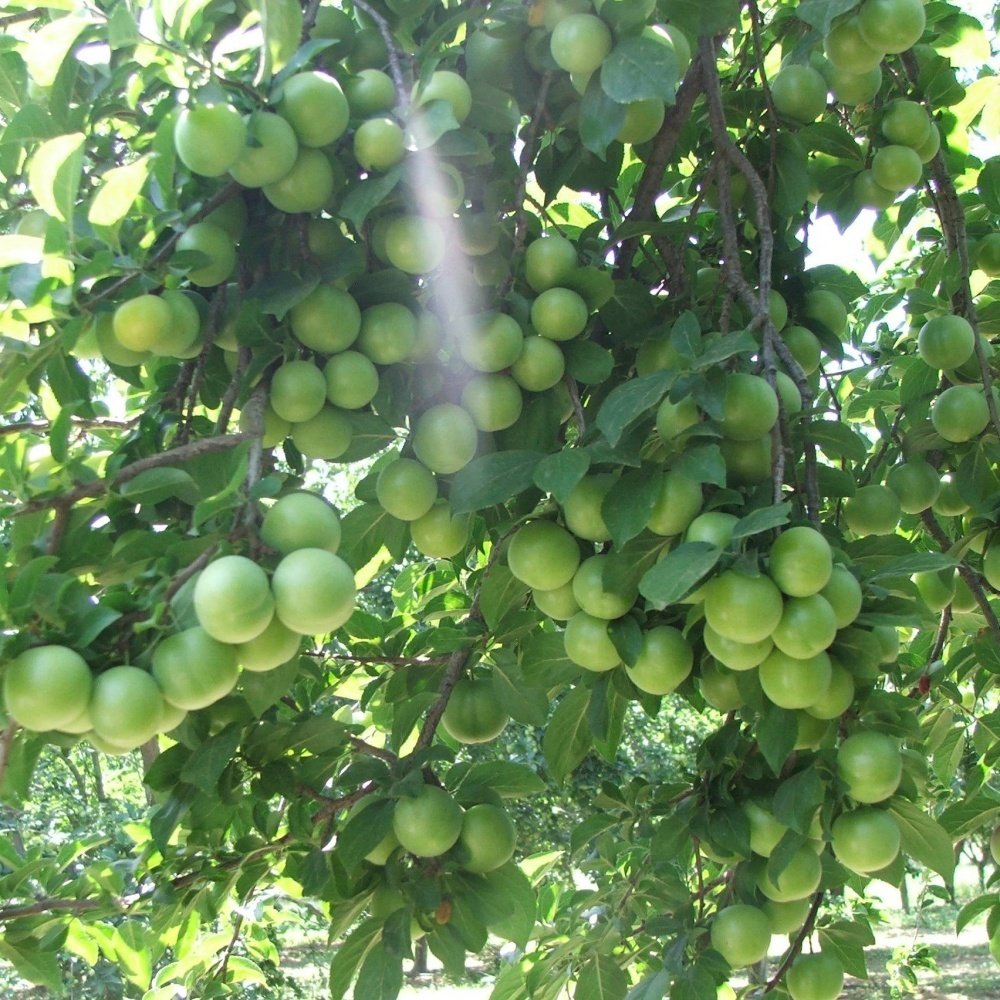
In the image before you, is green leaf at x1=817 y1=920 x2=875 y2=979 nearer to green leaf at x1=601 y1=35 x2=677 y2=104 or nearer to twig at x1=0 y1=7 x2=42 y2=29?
green leaf at x1=601 y1=35 x2=677 y2=104

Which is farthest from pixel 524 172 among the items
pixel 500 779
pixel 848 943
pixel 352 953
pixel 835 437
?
pixel 848 943

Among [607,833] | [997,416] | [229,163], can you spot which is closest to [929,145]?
[997,416]

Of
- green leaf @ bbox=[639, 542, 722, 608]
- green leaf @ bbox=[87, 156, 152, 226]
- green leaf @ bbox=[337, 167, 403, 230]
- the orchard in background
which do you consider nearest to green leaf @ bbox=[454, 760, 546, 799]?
the orchard in background

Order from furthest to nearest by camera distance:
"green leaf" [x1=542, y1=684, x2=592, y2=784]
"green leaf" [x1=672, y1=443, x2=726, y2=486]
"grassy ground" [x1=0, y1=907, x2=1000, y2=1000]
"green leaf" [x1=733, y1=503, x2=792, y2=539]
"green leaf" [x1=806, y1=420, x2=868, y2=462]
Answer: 1. "grassy ground" [x1=0, y1=907, x2=1000, y2=1000]
2. "green leaf" [x1=542, y1=684, x2=592, y2=784]
3. "green leaf" [x1=806, y1=420, x2=868, y2=462]
4. "green leaf" [x1=672, y1=443, x2=726, y2=486]
5. "green leaf" [x1=733, y1=503, x2=792, y2=539]

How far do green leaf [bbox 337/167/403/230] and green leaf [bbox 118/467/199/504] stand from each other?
367 mm

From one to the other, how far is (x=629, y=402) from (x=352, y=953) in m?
0.97

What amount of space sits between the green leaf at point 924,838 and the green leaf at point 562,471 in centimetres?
68

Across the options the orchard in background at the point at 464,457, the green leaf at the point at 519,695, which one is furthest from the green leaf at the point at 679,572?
the green leaf at the point at 519,695

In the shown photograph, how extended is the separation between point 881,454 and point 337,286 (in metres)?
1.23

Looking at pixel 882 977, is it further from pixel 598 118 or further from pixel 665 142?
pixel 598 118

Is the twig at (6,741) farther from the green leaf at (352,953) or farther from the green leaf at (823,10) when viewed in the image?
the green leaf at (823,10)

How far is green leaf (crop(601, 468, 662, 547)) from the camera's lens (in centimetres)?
124

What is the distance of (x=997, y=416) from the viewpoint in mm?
1835

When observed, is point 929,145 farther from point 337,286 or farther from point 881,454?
point 337,286
